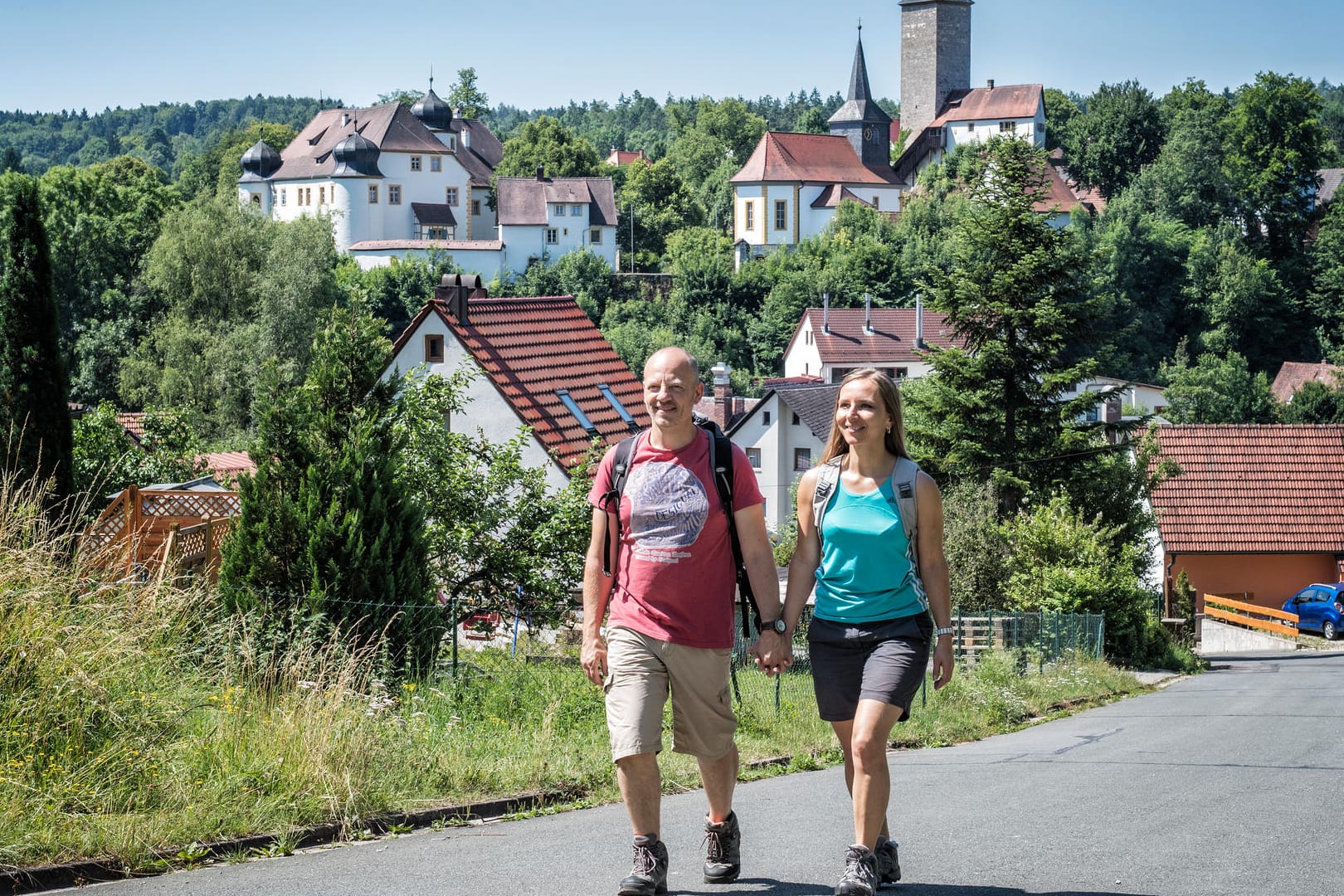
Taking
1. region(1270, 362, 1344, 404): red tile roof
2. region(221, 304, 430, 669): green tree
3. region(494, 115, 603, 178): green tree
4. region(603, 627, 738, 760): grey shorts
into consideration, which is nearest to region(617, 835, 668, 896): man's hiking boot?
region(603, 627, 738, 760): grey shorts

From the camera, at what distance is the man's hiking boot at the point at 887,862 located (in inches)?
214

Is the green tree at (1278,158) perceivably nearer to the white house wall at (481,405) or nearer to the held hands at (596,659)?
the white house wall at (481,405)

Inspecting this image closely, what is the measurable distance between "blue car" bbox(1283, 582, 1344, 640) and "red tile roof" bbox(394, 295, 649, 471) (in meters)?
18.4

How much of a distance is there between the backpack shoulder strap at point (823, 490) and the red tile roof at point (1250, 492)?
123ft

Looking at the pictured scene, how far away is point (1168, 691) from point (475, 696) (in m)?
12.6

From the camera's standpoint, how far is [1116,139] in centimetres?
10725

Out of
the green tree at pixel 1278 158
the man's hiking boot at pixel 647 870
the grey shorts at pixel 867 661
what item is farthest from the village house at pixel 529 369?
the green tree at pixel 1278 158

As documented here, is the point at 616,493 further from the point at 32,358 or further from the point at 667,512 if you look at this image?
the point at 32,358

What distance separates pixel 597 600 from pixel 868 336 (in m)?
76.8

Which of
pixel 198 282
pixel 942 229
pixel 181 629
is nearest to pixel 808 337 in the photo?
pixel 942 229

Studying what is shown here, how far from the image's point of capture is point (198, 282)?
196 feet

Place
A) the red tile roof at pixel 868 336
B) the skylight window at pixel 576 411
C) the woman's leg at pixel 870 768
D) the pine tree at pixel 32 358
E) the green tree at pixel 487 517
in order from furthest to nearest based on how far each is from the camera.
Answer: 1. the red tile roof at pixel 868 336
2. the skylight window at pixel 576 411
3. the pine tree at pixel 32 358
4. the green tree at pixel 487 517
5. the woman's leg at pixel 870 768

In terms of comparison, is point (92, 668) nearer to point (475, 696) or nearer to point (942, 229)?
point (475, 696)

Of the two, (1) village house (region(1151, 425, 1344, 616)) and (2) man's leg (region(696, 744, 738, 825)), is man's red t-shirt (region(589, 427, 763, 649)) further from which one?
(1) village house (region(1151, 425, 1344, 616))
